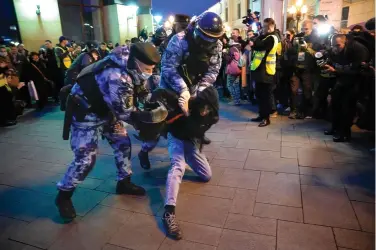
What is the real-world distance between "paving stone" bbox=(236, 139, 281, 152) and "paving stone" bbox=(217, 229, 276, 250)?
83.5 inches

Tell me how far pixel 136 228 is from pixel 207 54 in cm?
196

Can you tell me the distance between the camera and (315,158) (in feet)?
13.2

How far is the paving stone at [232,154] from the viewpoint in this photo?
165 inches

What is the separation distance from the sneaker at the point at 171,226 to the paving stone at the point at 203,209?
23 cm

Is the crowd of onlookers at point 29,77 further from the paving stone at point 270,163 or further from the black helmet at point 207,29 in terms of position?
the paving stone at point 270,163

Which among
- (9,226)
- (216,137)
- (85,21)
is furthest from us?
(85,21)

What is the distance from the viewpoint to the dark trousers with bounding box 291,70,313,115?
19.1 ft

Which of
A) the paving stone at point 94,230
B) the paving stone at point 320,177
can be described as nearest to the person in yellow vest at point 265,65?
the paving stone at point 320,177

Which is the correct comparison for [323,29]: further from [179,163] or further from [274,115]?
[179,163]

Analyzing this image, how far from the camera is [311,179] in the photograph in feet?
11.3

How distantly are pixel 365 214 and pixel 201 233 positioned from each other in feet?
5.41

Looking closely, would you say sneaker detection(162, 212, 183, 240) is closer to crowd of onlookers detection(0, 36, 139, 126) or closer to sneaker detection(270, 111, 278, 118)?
sneaker detection(270, 111, 278, 118)

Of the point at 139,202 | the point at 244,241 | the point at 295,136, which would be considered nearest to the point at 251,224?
the point at 244,241

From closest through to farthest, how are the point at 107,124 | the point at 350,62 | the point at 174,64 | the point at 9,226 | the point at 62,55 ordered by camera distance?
the point at 9,226, the point at 107,124, the point at 174,64, the point at 350,62, the point at 62,55
